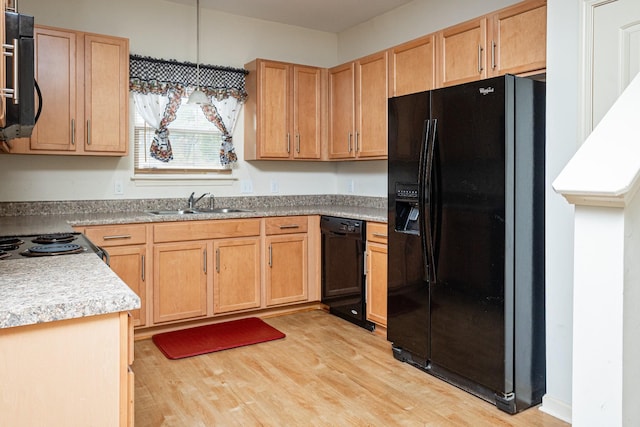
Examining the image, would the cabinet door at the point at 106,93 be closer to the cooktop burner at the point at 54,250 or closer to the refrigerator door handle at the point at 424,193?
the cooktop burner at the point at 54,250

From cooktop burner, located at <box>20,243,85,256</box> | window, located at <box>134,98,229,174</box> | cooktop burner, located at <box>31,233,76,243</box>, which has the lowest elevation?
cooktop burner, located at <box>20,243,85,256</box>

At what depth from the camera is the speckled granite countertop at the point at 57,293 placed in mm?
1123

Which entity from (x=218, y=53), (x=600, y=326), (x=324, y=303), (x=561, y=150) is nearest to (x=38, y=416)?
(x=600, y=326)

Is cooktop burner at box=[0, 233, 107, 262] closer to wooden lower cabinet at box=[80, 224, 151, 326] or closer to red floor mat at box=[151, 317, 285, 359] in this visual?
wooden lower cabinet at box=[80, 224, 151, 326]

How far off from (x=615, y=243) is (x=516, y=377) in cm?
150

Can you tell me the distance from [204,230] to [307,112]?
150cm

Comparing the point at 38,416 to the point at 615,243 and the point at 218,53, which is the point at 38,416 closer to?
the point at 615,243

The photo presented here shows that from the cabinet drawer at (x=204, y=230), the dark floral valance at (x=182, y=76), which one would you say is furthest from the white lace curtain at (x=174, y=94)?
the cabinet drawer at (x=204, y=230)

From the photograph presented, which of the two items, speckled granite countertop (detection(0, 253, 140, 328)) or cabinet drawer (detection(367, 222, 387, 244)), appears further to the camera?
cabinet drawer (detection(367, 222, 387, 244))

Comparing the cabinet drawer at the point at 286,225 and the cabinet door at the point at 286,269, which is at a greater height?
the cabinet drawer at the point at 286,225

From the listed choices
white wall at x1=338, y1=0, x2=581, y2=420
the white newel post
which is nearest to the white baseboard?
white wall at x1=338, y1=0, x2=581, y2=420

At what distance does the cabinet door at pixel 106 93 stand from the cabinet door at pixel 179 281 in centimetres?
85

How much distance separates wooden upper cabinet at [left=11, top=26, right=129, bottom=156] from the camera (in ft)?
11.1

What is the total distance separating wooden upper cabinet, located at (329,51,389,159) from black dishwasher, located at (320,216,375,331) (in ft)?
2.18
